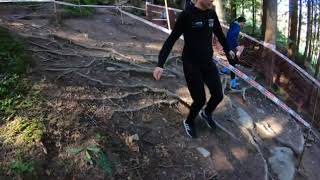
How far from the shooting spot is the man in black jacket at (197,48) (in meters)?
5.24

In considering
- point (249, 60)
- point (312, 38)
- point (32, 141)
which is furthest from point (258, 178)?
point (312, 38)

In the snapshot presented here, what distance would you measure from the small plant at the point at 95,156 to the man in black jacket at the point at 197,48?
1.19 m

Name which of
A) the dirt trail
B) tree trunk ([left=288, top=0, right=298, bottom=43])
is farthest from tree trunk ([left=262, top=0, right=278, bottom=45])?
tree trunk ([left=288, top=0, right=298, bottom=43])

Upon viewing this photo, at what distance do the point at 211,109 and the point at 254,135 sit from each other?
1205 mm

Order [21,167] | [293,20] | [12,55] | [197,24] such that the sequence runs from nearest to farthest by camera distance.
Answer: [21,167]
[197,24]
[12,55]
[293,20]

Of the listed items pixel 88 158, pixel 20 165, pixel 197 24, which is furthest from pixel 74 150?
pixel 197 24

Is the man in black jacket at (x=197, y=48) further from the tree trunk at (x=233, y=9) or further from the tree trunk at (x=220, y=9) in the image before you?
the tree trunk at (x=233, y=9)

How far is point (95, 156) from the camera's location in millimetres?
4777

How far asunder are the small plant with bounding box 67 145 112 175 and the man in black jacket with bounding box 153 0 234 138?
3.90 ft

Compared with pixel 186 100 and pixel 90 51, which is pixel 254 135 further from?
pixel 90 51

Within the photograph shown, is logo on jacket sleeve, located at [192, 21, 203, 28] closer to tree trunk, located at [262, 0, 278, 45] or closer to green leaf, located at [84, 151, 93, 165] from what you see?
green leaf, located at [84, 151, 93, 165]

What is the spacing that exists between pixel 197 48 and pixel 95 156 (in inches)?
76.9

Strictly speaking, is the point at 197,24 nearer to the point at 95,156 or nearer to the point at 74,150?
the point at 95,156

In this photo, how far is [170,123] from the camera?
20.4 ft
